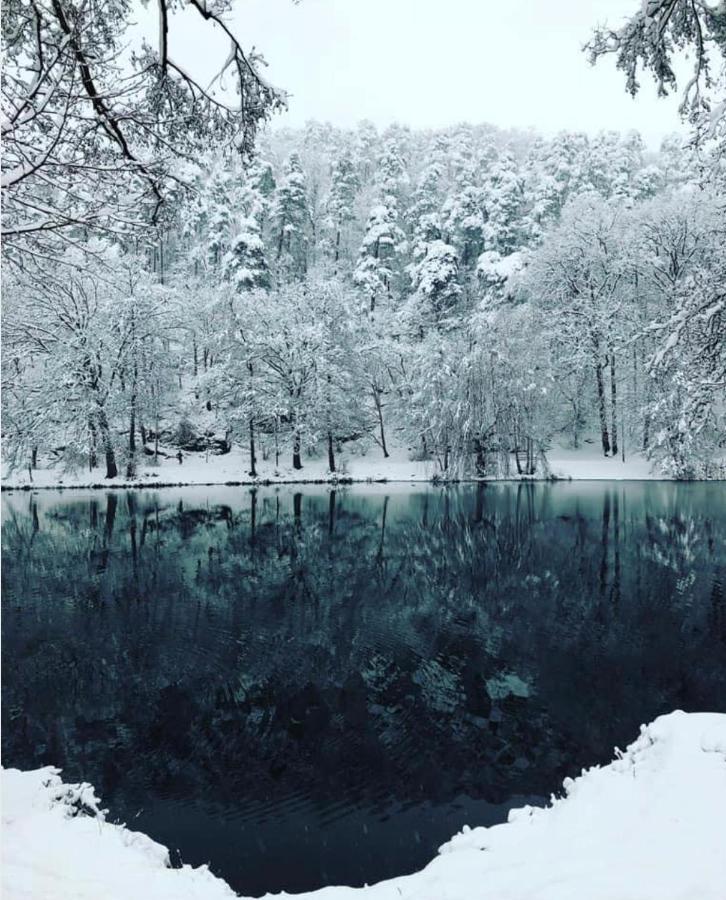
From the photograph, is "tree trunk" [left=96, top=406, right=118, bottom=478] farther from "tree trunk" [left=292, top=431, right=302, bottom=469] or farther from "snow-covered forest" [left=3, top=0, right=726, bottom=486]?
"tree trunk" [left=292, top=431, right=302, bottom=469]

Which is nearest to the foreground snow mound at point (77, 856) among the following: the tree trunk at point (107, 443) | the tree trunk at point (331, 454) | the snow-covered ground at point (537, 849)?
the snow-covered ground at point (537, 849)

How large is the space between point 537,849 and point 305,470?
31.0m

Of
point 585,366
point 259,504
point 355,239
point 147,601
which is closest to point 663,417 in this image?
point 585,366

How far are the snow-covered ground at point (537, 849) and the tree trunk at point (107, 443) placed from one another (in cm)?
2671

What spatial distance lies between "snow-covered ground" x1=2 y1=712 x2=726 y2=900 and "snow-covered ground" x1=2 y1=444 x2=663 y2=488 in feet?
88.9

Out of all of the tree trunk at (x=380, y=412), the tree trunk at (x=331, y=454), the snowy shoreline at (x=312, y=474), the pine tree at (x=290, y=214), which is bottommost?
the snowy shoreline at (x=312, y=474)

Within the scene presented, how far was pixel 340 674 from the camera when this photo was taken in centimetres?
919

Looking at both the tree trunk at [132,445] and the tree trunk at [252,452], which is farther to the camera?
the tree trunk at [252,452]

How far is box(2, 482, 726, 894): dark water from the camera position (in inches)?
237

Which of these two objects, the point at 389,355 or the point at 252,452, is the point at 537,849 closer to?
the point at 252,452

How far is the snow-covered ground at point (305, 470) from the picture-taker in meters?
32.4

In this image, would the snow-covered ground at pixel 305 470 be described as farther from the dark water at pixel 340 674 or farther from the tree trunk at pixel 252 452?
the dark water at pixel 340 674

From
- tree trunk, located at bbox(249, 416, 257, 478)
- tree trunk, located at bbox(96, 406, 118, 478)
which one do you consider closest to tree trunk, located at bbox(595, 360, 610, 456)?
tree trunk, located at bbox(249, 416, 257, 478)

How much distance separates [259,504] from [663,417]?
63.9 ft
